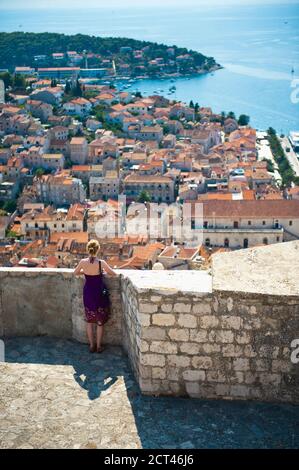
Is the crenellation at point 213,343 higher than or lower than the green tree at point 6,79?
higher

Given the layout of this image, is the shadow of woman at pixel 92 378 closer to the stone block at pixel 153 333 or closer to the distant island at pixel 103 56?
the stone block at pixel 153 333

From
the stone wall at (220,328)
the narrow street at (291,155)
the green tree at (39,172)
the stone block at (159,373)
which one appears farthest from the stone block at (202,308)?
the narrow street at (291,155)

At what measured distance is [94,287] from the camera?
328 cm

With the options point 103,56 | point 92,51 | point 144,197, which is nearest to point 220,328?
point 144,197

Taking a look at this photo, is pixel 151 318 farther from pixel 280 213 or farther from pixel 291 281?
pixel 280 213

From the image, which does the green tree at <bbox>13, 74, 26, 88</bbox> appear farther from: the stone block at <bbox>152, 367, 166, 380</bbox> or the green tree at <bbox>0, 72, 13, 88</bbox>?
the stone block at <bbox>152, 367, 166, 380</bbox>

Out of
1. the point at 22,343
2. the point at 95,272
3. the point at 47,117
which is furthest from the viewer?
the point at 47,117

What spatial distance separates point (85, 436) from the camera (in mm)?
2703

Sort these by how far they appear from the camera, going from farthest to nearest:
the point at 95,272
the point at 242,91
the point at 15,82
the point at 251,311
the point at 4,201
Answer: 1. the point at 242,91
2. the point at 15,82
3. the point at 4,201
4. the point at 95,272
5. the point at 251,311

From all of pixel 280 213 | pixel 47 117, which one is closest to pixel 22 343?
pixel 280 213

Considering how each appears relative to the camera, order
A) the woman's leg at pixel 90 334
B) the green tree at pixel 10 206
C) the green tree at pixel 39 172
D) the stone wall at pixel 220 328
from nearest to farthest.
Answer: the stone wall at pixel 220 328 < the woman's leg at pixel 90 334 < the green tree at pixel 10 206 < the green tree at pixel 39 172

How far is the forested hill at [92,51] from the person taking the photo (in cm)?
8425

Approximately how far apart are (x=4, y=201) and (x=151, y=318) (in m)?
31.6

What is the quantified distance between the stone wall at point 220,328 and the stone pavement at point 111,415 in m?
0.09
